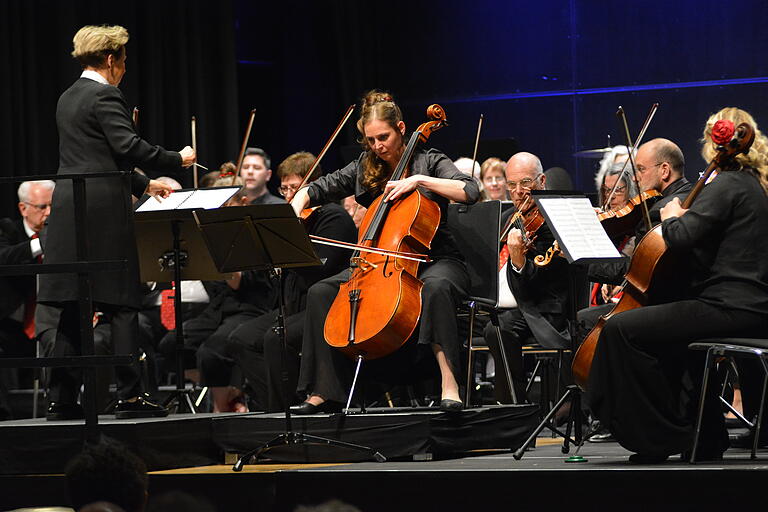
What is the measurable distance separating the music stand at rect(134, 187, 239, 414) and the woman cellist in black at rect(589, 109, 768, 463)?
1.61 m

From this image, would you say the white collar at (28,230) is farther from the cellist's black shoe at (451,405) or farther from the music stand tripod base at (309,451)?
the cellist's black shoe at (451,405)

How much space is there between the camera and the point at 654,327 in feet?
11.3

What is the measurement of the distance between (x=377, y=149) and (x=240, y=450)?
123 cm

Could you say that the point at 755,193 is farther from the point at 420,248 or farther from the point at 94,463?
the point at 94,463

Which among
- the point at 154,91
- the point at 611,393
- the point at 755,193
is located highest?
the point at 154,91

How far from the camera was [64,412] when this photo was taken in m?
4.21

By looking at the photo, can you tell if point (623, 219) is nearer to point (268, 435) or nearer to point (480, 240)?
point (480, 240)

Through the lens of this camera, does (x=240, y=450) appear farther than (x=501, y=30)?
No

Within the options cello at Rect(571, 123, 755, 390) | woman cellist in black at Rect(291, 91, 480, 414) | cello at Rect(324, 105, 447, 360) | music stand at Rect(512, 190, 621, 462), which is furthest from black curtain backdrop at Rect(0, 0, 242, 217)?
cello at Rect(571, 123, 755, 390)

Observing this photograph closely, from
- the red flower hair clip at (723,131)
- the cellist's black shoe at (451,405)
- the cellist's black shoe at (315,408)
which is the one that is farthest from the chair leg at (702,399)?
the cellist's black shoe at (315,408)

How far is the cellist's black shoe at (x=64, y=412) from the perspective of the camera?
13.8 ft

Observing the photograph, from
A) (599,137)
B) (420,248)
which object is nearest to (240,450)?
(420,248)

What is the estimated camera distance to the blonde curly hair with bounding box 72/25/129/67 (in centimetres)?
420

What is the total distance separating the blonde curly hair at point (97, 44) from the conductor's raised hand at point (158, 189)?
49 centimetres
